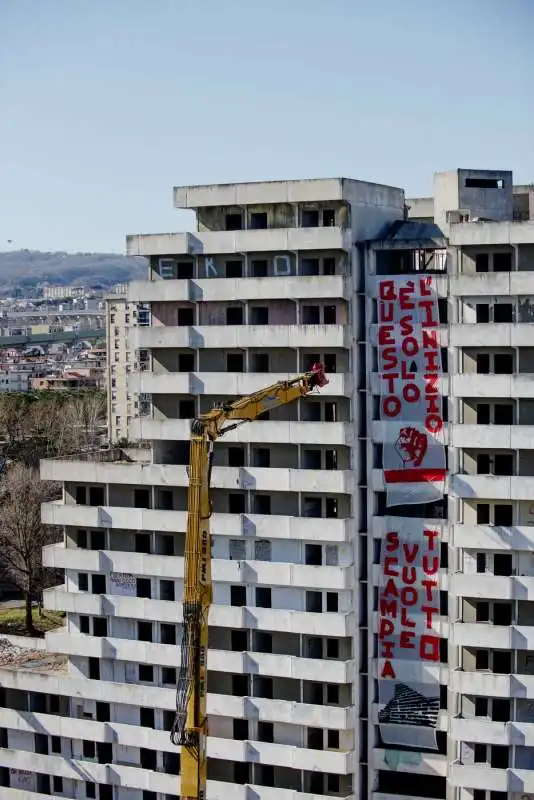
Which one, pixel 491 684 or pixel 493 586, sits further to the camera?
pixel 491 684

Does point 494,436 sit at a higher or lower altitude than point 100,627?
higher

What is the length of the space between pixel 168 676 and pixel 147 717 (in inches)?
72.4

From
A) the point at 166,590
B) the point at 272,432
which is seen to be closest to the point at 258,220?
the point at 272,432

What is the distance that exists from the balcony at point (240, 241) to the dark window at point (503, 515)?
9808 millimetres

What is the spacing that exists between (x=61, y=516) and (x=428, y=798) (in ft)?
52.8

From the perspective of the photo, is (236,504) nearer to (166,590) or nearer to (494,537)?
(166,590)

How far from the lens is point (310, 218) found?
4653cm

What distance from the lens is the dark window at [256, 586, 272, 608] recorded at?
1842 inches

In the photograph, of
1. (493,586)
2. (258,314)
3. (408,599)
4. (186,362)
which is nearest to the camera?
(493,586)

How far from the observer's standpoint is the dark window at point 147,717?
160 feet

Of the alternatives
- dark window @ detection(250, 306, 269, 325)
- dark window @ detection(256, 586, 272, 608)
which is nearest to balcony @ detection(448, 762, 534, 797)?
dark window @ detection(256, 586, 272, 608)

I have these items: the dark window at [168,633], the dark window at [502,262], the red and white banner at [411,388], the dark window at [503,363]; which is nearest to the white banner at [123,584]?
the dark window at [168,633]

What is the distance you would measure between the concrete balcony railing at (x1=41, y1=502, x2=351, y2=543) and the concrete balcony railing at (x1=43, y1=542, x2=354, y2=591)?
945 mm

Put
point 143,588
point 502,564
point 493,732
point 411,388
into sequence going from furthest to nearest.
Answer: point 143,588, point 411,388, point 502,564, point 493,732
